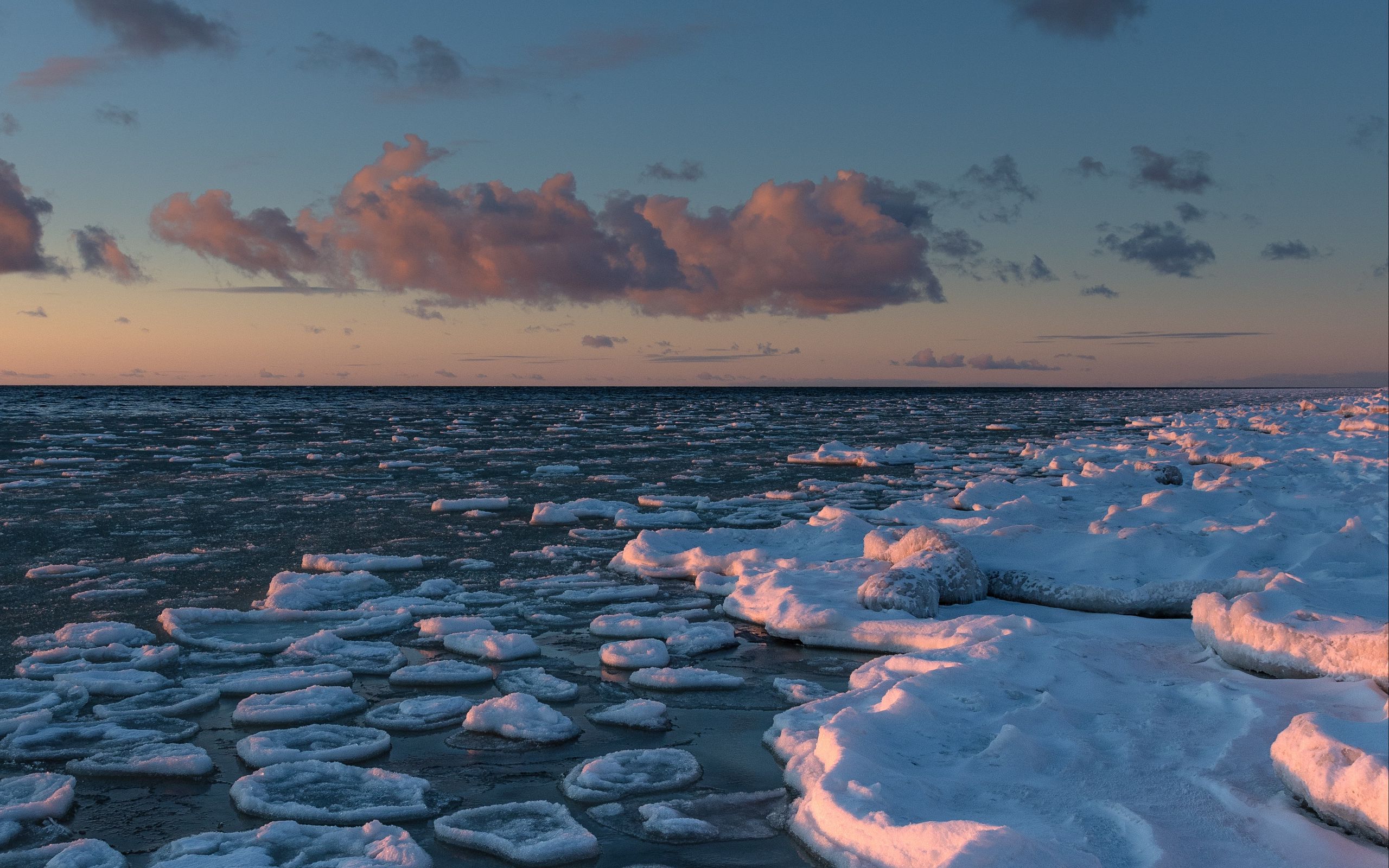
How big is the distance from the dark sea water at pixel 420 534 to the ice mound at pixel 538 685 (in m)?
0.07

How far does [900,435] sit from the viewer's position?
26.8 meters

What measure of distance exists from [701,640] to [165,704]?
271 cm

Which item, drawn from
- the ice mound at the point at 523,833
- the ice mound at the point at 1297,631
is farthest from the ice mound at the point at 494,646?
the ice mound at the point at 1297,631

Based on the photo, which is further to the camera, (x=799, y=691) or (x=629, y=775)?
(x=799, y=691)

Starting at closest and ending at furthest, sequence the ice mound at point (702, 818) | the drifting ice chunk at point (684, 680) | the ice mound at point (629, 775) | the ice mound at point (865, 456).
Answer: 1. the ice mound at point (702, 818)
2. the ice mound at point (629, 775)
3. the drifting ice chunk at point (684, 680)
4. the ice mound at point (865, 456)

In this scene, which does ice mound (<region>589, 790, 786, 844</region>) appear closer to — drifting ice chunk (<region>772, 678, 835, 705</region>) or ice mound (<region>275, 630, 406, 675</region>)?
drifting ice chunk (<region>772, 678, 835, 705</region>)

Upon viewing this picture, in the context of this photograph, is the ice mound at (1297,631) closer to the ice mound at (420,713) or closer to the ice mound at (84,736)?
the ice mound at (420,713)

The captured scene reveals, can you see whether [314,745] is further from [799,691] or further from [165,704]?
[799,691]

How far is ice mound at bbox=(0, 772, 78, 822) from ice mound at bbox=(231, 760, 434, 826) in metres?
0.54

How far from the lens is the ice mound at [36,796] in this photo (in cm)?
323

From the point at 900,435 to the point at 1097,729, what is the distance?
2333 centimetres

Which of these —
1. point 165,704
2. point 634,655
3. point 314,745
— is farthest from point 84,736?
point 634,655

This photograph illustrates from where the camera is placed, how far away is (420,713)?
4.28m

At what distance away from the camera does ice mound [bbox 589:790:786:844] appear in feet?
10.3
